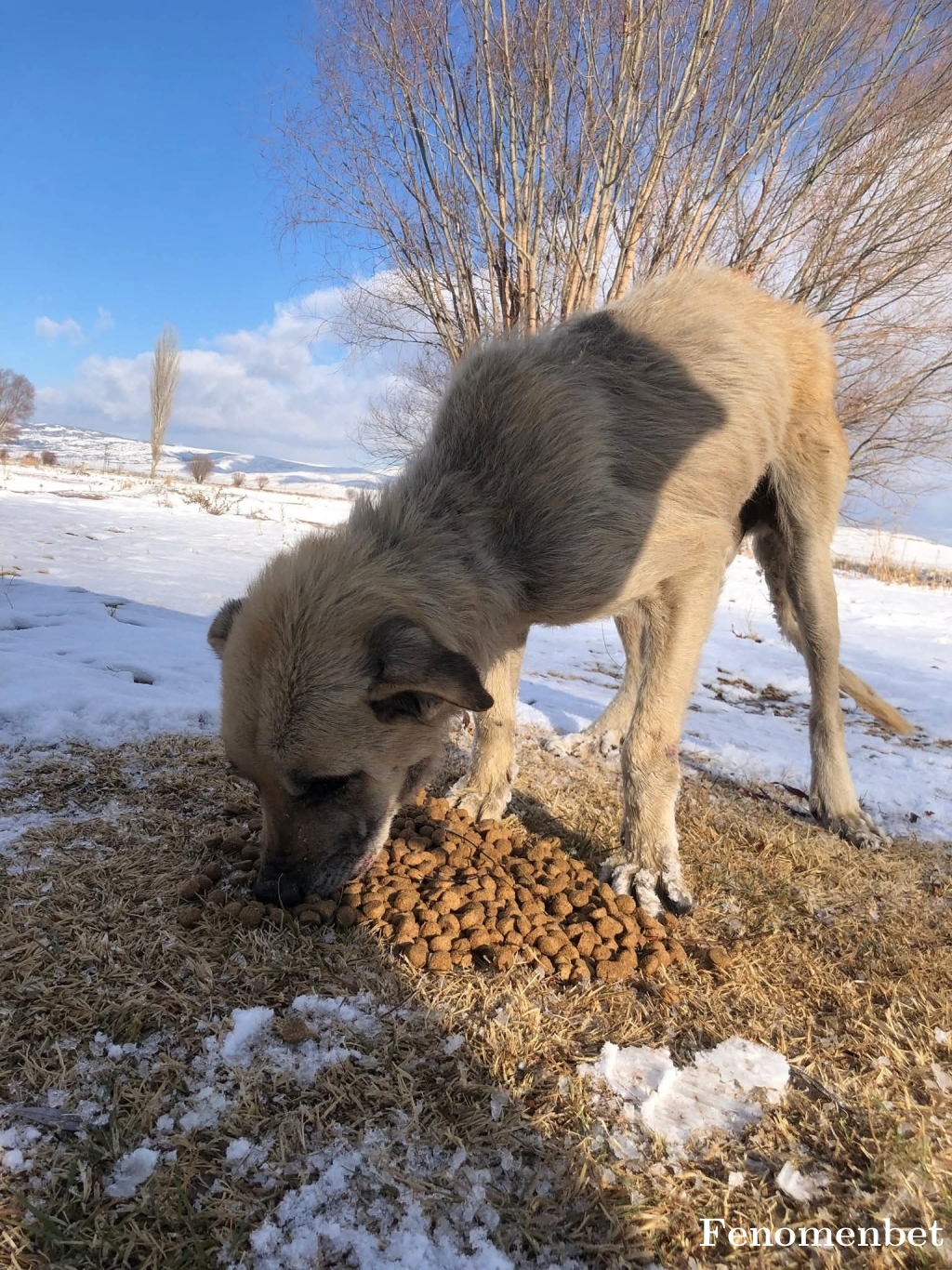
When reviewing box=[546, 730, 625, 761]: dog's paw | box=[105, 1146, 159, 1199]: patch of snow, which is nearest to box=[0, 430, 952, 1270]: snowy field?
box=[105, 1146, 159, 1199]: patch of snow

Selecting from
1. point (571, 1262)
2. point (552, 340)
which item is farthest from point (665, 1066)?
point (552, 340)

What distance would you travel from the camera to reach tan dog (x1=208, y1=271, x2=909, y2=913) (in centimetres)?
221

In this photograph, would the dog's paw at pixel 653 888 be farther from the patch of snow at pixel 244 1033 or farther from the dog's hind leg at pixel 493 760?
the patch of snow at pixel 244 1033

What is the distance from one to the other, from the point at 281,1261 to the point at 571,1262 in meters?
0.53

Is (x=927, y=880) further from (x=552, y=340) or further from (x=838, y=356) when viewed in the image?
(x=838, y=356)

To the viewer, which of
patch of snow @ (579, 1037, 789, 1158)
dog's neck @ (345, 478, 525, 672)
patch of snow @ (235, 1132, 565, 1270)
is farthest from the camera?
dog's neck @ (345, 478, 525, 672)

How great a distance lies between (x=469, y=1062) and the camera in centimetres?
173

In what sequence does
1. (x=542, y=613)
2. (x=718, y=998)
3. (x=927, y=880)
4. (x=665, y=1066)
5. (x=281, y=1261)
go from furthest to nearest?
(x=927, y=880) < (x=542, y=613) < (x=718, y=998) < (x=665, y=1066) < (x=281, y=1261)

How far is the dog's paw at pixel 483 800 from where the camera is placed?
128 inches

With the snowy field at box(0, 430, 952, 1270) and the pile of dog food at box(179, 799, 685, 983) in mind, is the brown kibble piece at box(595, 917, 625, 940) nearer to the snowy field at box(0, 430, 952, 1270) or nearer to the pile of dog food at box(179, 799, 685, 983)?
the pile of dog food at box(179, 799, 685, 983)

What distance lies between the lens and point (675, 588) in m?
2.95

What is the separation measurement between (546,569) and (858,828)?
2404mm

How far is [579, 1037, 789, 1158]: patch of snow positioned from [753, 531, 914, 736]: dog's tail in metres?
2.79

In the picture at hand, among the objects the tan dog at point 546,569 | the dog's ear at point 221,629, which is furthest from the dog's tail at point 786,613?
the dog's ear at point 221,629
